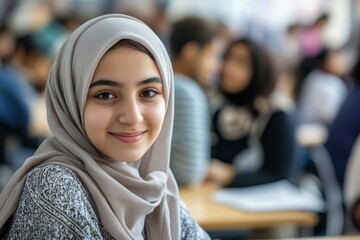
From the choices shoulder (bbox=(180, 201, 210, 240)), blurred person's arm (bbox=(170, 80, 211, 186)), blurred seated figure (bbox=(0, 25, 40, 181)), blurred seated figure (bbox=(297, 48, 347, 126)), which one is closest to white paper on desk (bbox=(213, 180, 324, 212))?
blurred person's arm (bbox=(170, 80, 211, 186))

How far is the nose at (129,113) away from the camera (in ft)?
4.36

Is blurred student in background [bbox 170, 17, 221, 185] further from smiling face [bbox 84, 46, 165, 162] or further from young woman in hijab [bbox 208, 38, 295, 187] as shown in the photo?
smiling face [bbox 84, 46, 165, 162]

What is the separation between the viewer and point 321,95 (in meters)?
5.67

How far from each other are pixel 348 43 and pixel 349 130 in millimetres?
5794

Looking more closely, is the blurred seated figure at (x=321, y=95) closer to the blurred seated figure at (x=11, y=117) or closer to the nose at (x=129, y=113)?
the blurred seated figure at (x=11, y=117)

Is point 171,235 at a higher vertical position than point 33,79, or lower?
higher

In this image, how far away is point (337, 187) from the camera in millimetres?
3221

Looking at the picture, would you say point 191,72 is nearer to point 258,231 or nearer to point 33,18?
point 258,231

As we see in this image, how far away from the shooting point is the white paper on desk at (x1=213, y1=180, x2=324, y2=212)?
2660 millimetres

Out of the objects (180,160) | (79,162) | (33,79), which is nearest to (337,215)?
(180,160)

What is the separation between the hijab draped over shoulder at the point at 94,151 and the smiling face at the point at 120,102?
0.02m

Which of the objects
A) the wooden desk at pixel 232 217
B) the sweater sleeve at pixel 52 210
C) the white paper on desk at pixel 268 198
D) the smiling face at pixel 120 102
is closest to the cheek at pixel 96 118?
the smiling face at pixel 120 102

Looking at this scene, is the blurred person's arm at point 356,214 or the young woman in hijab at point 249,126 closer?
the blurred person's arm at point 356,214

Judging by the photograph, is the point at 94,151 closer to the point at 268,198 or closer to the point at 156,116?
the point at 156,116
